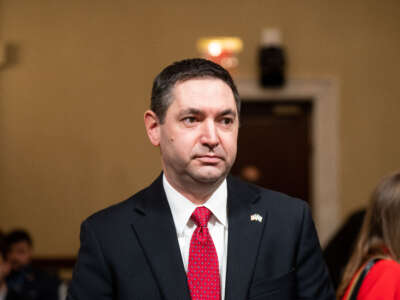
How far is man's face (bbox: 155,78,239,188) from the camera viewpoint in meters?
1.25

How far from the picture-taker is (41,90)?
4887mm

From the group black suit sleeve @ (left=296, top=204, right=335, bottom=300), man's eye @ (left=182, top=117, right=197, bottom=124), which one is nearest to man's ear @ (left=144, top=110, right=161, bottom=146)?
man's eye @ (left=182, top=117, right=197, bottom=124)

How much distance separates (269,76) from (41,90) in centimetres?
220

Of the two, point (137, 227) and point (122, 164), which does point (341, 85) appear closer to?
point (122, 164)

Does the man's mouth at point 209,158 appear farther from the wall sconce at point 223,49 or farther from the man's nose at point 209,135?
the wall sconce at point 223,49

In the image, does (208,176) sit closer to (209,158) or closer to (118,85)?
(209,158)

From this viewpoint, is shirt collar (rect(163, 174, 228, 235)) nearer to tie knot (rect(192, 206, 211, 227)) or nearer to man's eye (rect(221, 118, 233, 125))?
tie knot (rect(192, 206, 211, 227))

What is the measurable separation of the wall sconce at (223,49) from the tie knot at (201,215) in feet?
11.8

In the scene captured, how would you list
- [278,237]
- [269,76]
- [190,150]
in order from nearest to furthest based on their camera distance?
[190,150]
[278,237]
[269,76]

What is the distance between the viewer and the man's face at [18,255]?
363cm

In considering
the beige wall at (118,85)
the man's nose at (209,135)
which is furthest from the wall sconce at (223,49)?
the man's nose at (209,135)

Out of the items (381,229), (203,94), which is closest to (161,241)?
(203,94)

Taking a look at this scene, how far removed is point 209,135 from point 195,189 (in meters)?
0.18

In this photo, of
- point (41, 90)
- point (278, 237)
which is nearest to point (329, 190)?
point (41, 90)
